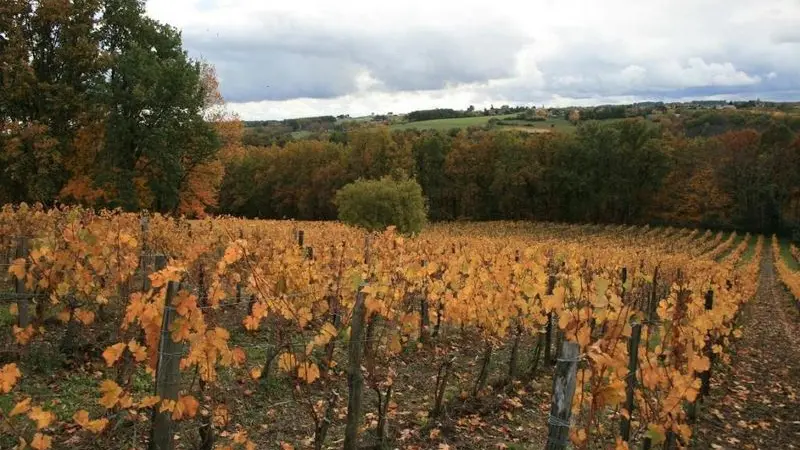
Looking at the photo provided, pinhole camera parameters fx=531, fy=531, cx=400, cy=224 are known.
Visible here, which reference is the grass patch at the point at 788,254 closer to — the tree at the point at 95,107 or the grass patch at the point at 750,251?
the grass patch at the point at 750,251

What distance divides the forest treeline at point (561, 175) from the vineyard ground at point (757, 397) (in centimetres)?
3593

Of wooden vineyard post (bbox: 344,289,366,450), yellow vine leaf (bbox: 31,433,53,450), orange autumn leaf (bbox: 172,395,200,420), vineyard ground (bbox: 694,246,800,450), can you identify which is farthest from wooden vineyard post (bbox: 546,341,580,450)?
vineyard ground (bbox: 694,246,800,450)

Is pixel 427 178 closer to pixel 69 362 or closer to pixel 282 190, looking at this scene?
pixel 282 190

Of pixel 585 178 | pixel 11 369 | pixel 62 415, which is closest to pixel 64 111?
pixel 62 415

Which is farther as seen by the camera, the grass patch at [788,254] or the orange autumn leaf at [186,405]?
the grass patch at [788,254]

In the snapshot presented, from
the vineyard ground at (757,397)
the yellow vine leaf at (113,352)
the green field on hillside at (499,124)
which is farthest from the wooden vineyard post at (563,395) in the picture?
the green field on hillside at (499,124)

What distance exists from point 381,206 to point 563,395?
87.2 ft

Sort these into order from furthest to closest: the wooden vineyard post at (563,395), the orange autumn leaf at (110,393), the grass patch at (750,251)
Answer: the grass patch at (750,251), the orange autumn leaf at (110,393), the wooden vineyard post at (563,395)

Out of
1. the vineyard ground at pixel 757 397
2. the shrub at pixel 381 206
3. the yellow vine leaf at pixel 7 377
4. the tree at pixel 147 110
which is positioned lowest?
the vineyard ground at pixel 757 397

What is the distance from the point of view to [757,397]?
8492 millimetres

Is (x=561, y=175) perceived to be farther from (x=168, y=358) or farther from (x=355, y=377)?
(x=168, y=358)

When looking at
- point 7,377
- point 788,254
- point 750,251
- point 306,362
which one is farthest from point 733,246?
point 7,377

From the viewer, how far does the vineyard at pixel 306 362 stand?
355cm

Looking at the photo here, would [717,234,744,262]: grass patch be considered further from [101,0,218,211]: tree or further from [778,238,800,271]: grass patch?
[101,0,218,211]: tree
